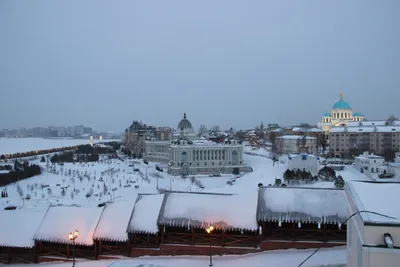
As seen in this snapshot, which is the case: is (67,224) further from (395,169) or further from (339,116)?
(339,116)

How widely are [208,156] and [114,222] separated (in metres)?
37.5

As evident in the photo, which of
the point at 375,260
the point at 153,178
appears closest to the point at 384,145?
the point at 153,178

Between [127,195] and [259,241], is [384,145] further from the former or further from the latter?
[259,241]

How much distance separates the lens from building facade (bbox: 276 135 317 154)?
5093cm

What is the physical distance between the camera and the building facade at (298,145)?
50.9 metres

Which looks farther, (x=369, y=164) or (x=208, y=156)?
(x=208, y=156)

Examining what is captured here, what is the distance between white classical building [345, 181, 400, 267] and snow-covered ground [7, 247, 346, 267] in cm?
216

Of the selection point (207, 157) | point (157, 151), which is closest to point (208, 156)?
point (207, 157)

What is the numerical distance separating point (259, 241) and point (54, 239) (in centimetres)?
551

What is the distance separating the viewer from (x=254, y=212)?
395 inches

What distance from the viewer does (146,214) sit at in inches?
409

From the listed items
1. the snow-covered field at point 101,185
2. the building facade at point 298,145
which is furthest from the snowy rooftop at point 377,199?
the building facade at point 298,145

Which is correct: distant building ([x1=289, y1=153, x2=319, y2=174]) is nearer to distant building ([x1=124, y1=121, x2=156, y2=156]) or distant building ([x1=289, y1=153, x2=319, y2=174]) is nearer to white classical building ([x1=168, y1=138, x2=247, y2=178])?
white classical building ([x1=168, y1=138, x2=247, y2=178])

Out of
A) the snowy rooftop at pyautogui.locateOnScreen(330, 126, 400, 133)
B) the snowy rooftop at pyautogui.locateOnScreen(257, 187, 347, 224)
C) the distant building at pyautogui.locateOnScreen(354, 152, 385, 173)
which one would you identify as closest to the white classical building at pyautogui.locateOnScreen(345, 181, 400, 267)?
the snowy rooftop at pyautogui.locateOnScreen(257, 187, 347, 224)
